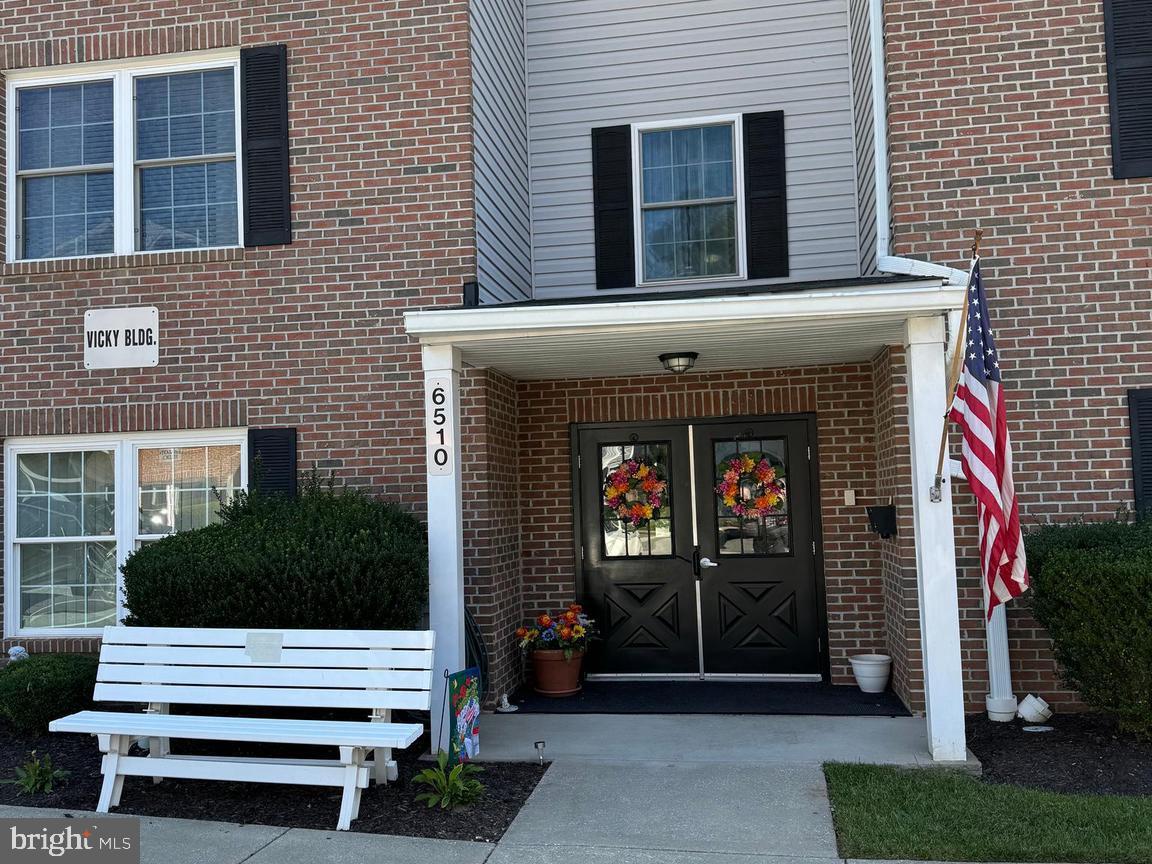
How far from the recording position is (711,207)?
873 cm

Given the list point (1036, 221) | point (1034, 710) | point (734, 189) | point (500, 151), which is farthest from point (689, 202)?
point (1034, 710)

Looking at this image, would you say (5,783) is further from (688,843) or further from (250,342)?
(688,843)

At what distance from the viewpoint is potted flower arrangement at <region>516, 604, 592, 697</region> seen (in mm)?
7559

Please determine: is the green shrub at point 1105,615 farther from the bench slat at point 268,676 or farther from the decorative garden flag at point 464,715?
the bench slat at point 268,676

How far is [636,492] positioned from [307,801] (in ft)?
12.4

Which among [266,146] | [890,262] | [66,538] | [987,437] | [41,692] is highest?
[266,146]

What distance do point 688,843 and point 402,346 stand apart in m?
4.14

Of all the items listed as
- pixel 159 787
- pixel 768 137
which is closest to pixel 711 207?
pixel 768 137

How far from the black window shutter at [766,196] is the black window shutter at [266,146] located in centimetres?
382

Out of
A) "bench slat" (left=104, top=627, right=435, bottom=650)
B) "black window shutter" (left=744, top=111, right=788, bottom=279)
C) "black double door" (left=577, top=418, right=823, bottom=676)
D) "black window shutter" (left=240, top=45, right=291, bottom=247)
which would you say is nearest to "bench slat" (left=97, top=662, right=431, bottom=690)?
"bench slat" (left=104, top=627, right=435, bottom=650)

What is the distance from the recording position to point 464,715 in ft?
18.7

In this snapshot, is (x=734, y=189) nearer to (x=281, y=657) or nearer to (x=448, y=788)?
(x=281, y=657)

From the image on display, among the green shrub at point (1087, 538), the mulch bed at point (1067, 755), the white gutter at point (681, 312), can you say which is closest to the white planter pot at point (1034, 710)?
the mulch bed at point (1067, 755)

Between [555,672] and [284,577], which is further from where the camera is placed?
[555,672]
